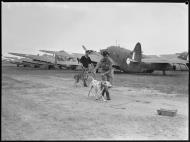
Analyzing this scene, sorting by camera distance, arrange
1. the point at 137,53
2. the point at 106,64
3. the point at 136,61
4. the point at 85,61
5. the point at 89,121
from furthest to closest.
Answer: the point at 136,61 < the point at 137,53 < the point at 85,61 < the point at 106,64 < the point at 89,121

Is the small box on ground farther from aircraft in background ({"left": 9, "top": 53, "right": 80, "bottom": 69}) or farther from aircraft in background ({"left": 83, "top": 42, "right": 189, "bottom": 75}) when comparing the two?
aircraft in background ({"left": 9, "top": 53, "right": 80, "bottom": 69})

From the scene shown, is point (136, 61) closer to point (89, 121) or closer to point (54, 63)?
point (54, 63)

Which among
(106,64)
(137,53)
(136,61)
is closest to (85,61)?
(106,64)

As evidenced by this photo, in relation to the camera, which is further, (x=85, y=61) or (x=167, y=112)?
(x=85, y=61)

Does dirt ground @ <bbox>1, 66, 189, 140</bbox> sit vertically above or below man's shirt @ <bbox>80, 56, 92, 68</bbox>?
below

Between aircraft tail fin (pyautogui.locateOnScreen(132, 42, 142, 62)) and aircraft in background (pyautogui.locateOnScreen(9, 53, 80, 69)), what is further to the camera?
aircraft in background (pyautogui.locateOnScreen(9, 53, 80, 69))

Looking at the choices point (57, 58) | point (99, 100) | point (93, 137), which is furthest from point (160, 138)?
point (57, 58)

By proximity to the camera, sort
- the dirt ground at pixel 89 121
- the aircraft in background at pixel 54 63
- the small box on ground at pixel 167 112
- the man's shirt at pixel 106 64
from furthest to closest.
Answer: the aircraft in background at pixel 54 63, the man's shirt at pixel 106 64, the small box on ground at pixel 167 112, the dirt ground at pixel 89 121

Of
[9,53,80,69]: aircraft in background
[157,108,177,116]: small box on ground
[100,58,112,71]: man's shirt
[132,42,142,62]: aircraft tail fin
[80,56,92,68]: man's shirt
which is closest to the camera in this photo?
[157,108,177,116]: small box on ground

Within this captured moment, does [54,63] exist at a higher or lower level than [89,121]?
higher

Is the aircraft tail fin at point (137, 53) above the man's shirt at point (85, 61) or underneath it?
above

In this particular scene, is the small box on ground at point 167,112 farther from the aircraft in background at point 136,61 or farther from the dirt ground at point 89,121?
the aircraft in background at point 136,61

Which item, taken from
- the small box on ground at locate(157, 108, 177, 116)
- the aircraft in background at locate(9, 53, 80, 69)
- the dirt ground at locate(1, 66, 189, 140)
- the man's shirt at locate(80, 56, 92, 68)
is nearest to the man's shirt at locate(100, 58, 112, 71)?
the dirt ground at locate(1, 66, 189, 140)

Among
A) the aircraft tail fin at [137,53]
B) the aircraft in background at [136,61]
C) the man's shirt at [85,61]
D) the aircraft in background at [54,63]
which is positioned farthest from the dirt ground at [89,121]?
the aircraft in background at [54,63]
